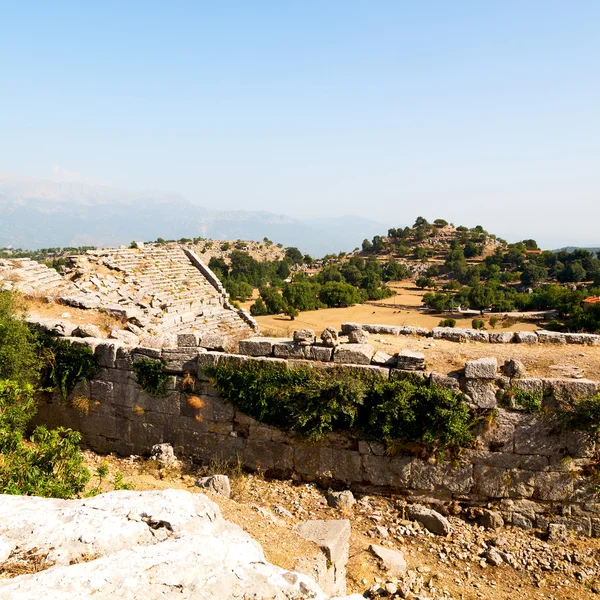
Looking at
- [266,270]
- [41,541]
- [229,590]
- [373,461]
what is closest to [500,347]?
[373,461]

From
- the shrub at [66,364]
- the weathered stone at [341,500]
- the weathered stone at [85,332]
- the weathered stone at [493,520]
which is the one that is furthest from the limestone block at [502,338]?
the weathered stone at [85,332]

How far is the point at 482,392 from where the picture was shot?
26.0 feet

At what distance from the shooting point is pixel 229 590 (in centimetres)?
340

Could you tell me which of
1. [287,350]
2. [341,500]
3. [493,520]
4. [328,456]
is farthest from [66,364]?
[493,520]

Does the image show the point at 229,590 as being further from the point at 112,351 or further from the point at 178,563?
the point at 112,351

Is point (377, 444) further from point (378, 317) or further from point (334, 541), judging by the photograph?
point (378, 317)

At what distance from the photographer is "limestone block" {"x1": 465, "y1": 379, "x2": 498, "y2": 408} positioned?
789 cm

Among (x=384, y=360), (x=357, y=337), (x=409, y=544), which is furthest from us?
(x=357, y=337)

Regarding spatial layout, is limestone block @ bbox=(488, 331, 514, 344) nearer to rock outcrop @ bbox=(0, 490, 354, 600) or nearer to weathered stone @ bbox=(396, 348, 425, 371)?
weathered stone @ bbox=(396, 348, 425, 371)

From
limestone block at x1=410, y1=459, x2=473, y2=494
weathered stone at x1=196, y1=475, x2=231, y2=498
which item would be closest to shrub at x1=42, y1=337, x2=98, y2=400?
weathered stone at x1=196, y1=475, x2=231, y2=498

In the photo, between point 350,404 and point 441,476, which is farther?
point 350,404

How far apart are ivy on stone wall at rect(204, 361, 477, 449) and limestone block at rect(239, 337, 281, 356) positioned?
0.31 meters

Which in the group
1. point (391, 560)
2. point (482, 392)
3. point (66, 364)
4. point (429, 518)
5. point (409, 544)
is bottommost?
point (409, 544)

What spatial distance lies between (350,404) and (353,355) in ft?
2.96
